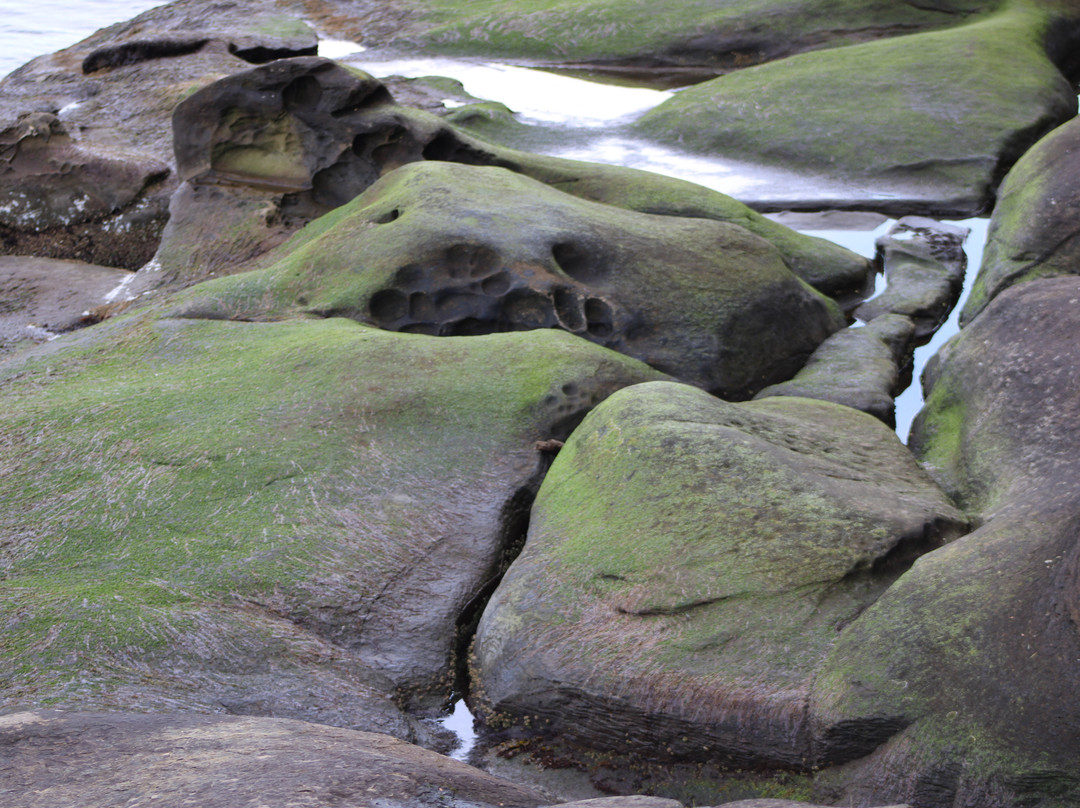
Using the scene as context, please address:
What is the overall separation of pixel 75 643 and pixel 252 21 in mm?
17576

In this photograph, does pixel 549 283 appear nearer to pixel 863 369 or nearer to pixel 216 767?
pixel 863 369

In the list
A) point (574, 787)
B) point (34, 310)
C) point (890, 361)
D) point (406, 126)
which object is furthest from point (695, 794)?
point (34, 310)

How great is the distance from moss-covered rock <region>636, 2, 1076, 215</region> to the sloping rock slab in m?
10.2

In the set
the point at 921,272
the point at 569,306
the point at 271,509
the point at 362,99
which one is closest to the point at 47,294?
the point at 362,99

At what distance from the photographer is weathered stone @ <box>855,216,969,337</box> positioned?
31.5 ft

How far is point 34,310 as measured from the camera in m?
10.7

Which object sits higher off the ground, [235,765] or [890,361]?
[235,765]

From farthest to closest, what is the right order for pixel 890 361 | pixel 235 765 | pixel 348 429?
pixel 890 361
pixel 348 429
pixel 235 765

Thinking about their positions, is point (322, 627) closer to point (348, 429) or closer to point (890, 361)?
point (348, 429)

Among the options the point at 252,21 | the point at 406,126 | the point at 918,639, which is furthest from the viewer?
the point at 252,21

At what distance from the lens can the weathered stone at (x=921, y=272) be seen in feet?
31.5

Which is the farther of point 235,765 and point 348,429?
point 348,429

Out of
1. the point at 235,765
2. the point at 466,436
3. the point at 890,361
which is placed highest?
the point at 235,765

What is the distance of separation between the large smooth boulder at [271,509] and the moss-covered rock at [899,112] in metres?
6.73
